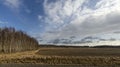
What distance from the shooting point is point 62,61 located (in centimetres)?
3228

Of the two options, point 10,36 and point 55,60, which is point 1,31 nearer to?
point 10,36

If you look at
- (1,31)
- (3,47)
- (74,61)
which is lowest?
(74,61)

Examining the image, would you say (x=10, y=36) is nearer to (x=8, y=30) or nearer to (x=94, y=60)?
(x=8, y=30)

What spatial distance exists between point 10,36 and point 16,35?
7.39 m

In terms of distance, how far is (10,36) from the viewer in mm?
65750

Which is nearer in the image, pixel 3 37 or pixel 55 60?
pixel 55 60

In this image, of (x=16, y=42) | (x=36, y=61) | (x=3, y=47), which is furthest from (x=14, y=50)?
(x=36, y=61)

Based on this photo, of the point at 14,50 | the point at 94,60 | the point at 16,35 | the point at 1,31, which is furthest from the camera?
the point at 16,35

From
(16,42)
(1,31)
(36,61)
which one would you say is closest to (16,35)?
(16,42)

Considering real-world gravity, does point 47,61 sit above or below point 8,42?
below

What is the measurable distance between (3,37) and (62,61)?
34145 mm

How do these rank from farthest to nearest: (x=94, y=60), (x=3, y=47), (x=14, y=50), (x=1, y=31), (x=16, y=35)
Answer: (x=16, y=35) → (x=14, y=50) → (x=1, y=31) → (x=3, y=47) → (x=94, y=60)

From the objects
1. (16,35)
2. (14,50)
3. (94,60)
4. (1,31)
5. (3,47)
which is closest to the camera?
(94,60)

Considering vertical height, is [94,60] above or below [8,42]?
below
